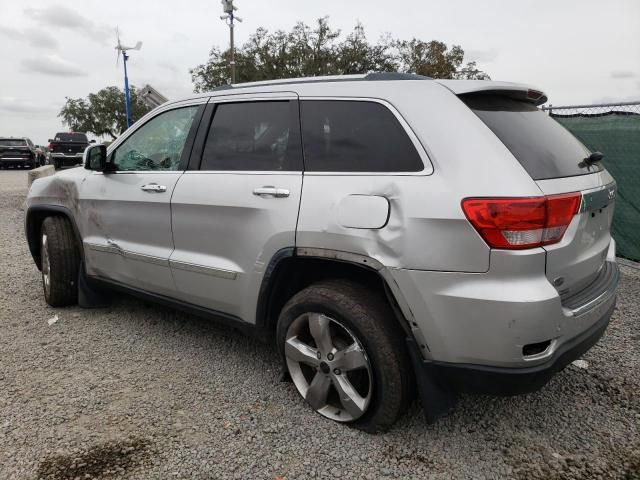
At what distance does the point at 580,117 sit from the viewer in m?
6.11

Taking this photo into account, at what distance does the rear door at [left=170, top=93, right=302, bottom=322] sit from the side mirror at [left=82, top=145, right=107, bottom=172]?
92 centimetres

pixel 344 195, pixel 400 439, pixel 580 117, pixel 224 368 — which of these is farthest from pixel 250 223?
pixel 580 117

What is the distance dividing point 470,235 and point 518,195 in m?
0.24

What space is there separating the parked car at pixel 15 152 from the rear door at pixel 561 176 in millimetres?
27956

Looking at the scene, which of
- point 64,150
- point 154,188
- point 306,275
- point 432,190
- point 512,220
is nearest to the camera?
point 512,220

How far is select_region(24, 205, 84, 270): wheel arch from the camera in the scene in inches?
156

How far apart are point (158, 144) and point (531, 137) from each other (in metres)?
2.42

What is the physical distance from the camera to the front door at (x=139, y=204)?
3213mm

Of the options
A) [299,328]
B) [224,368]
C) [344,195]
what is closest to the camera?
[344,195]

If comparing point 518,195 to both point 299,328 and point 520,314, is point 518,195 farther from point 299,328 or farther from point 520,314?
point 299,328

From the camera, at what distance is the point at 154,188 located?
126 inches

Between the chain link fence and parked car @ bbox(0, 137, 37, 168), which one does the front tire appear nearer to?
the chain link fence

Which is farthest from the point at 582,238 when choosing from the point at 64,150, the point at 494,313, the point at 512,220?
the point at 64,150

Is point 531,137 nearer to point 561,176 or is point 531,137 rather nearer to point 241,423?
point 561,176
